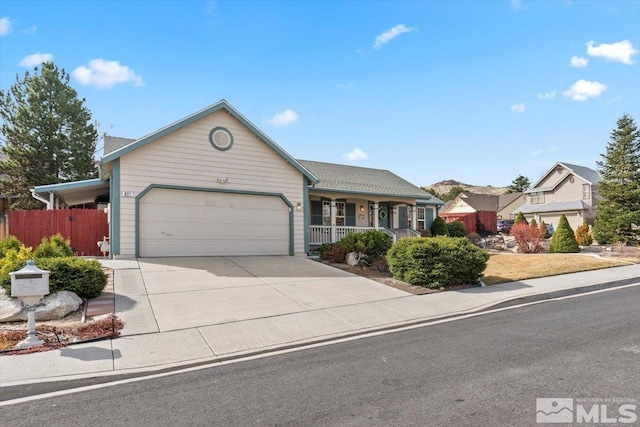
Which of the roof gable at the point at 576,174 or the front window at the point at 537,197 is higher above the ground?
the roof gable at the point at 576,174

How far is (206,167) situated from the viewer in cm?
1488

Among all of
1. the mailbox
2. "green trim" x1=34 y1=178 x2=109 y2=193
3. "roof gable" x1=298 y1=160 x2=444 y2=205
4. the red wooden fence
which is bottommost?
the mailbox

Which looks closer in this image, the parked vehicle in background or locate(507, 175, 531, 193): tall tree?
the parked vehicle in background

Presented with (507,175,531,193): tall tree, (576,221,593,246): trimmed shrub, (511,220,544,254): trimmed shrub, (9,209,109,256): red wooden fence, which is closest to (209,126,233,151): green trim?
(9,209,109,256): red wooden fence

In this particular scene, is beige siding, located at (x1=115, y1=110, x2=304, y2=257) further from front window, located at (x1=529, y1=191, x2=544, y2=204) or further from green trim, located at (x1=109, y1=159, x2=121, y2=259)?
front window, located at (x1=529, y1=191, x2=544, y2=204)

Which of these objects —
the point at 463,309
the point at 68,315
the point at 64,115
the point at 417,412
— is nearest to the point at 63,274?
the point at 68,315

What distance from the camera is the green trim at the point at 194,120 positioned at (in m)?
13.2

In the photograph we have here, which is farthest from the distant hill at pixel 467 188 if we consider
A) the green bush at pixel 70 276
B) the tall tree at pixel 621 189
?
the green bush at pixel 70 276

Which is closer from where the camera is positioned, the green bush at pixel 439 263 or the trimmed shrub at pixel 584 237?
the green bush at pixel 439 263

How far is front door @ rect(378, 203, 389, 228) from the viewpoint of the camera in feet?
75.5

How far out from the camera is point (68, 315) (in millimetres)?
7668

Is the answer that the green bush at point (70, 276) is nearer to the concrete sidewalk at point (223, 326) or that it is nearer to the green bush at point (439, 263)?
the concrete sidewalk at point (223, 326)

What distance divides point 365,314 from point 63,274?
6309mm

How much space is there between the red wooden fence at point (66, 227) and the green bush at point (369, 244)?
372 inches
